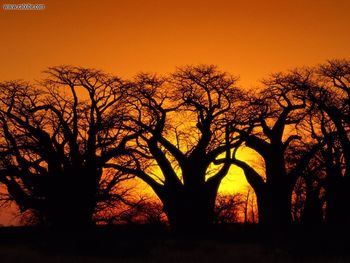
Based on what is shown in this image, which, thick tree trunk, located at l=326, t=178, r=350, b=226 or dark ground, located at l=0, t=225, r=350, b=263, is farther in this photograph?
thick tree trunk, located at l=326, t=178, r=350, b=226

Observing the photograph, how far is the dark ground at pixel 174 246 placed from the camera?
690 inches

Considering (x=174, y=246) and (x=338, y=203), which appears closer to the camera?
(x=174, y=246)

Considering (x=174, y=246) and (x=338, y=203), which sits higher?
(x=338, y=203)

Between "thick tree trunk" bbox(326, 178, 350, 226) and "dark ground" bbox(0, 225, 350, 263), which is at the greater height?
"thick tree trunk" bbox(326, 178, 350, 226)

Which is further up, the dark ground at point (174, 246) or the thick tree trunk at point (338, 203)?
the thick tree trunk at point (338, 203)

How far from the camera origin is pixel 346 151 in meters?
26.3

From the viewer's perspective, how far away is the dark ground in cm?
1753

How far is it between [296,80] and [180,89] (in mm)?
4777

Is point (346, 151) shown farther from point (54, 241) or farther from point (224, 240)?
point (54, 241)

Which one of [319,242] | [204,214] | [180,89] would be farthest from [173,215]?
[319,242]

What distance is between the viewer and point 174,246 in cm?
2028

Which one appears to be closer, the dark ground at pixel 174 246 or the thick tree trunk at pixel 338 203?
the dark ground at pixel 174 246

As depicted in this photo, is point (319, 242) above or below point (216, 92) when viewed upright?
below

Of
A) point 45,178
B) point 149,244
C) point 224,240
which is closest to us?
point 149,244
